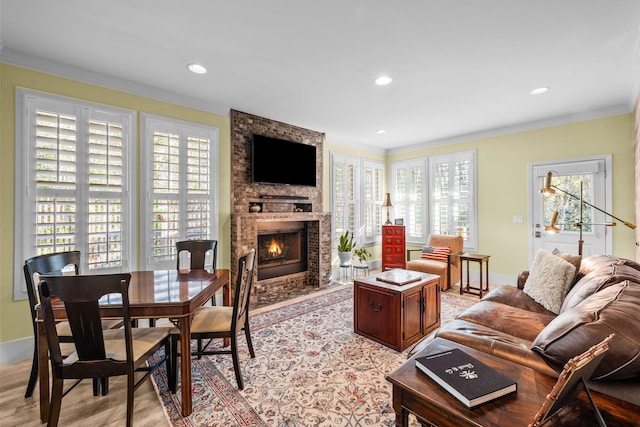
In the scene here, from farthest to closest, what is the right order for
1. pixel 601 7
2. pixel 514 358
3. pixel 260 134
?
pixel 260 134 → pixel 601 7 → pixel 514 358

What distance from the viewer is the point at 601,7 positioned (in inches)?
77.6

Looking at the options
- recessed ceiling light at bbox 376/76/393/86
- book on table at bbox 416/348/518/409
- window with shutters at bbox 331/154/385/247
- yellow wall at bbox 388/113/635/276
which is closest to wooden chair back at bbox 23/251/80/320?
book on table at bbox 416/348/518/409

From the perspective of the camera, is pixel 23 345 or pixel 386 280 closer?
pixel 23 345

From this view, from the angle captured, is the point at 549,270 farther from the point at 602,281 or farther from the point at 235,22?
the point at 235,22

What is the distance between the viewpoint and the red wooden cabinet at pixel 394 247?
5383mm

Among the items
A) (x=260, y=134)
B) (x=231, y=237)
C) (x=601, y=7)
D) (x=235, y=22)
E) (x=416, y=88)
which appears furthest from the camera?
(x=260, y=134)

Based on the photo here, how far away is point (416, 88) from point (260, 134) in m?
2.23

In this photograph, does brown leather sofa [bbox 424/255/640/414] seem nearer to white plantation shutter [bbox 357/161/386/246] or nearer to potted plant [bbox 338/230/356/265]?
potted plant [bbox 338/230/356/265]

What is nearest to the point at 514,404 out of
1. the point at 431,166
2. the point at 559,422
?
the point at 559,422

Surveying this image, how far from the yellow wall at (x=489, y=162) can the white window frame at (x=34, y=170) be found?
2.1 inches

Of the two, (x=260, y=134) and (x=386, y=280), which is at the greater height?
(x=260, y=134)

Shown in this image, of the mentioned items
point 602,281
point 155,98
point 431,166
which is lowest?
point 602,281

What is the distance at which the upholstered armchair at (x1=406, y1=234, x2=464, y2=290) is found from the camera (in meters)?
4.45

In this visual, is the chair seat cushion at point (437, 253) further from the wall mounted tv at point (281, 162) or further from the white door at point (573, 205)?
the wall mounted tv at point (281, 162)
